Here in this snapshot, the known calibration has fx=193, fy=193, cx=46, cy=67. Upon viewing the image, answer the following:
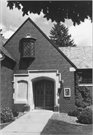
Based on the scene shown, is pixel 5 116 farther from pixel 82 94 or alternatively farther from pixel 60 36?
pixel 60 36

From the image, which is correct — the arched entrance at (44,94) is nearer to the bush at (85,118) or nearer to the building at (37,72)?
the building at (37,72)

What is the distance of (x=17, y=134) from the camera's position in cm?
852

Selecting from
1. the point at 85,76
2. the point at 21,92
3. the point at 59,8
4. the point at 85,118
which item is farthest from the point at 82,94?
the point at 59,8

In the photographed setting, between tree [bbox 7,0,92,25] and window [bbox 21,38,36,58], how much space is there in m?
12.6

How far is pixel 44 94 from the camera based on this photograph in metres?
16.5

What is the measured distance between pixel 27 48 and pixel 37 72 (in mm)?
2150

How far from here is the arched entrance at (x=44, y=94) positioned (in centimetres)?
1633

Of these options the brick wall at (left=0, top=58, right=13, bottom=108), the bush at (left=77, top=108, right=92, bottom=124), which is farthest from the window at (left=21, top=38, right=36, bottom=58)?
the bush at (left=77, top=108, right=92, bottom=124)

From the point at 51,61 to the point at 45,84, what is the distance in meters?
2.10

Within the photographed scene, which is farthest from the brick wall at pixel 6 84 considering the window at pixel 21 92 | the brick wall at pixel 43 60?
the brick wall at pixel 43 60

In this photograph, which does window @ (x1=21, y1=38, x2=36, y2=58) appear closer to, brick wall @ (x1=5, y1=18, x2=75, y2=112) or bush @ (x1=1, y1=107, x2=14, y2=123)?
brick wall @ (x1=5, y1=18, x2=75, y2=112)

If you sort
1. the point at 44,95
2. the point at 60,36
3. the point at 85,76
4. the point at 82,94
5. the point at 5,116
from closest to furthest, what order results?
the point at 5,116 → the point at 44,95 → the point at 82,94 → the point at 85,76 → the point at 60,36

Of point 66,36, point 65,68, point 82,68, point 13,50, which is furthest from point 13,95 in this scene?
point 66,36

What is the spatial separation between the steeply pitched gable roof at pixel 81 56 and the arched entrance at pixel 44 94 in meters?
3.67
